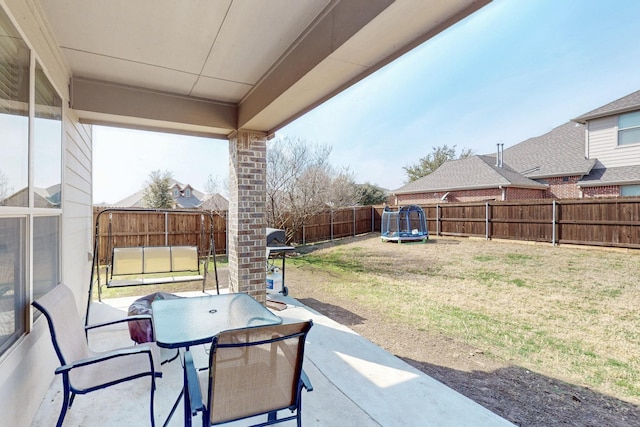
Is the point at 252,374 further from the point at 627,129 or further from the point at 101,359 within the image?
the point at 627,129

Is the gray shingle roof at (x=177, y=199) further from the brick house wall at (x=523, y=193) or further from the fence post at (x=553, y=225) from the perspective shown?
the fence post at (x=553, y=225)

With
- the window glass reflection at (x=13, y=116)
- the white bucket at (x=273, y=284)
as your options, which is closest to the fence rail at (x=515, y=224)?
the white bucket at (x=273, y=284)

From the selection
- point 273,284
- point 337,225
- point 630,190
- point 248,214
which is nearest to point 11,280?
point 248,214

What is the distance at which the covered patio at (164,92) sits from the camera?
5.63ft

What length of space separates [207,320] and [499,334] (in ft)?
13.1

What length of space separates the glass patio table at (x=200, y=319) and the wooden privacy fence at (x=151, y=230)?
6.43 meters

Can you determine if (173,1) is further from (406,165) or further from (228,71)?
(406,165)

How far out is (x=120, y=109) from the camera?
343cm

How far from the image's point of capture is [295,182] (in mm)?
11641

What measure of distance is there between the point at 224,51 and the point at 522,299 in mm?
6209

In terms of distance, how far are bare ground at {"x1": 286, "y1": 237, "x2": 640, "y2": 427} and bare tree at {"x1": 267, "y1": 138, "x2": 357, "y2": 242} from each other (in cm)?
730

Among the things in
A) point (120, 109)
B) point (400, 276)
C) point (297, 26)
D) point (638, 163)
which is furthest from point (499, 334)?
point (638, 163)

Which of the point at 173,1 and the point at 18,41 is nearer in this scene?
Result: the point at 18,41

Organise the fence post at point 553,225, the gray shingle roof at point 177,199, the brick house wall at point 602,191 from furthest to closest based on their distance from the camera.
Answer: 1. the gray shingle roof at point 177,199
2. the brick house wall at point 602,191
3. the fence post at point 553,225
